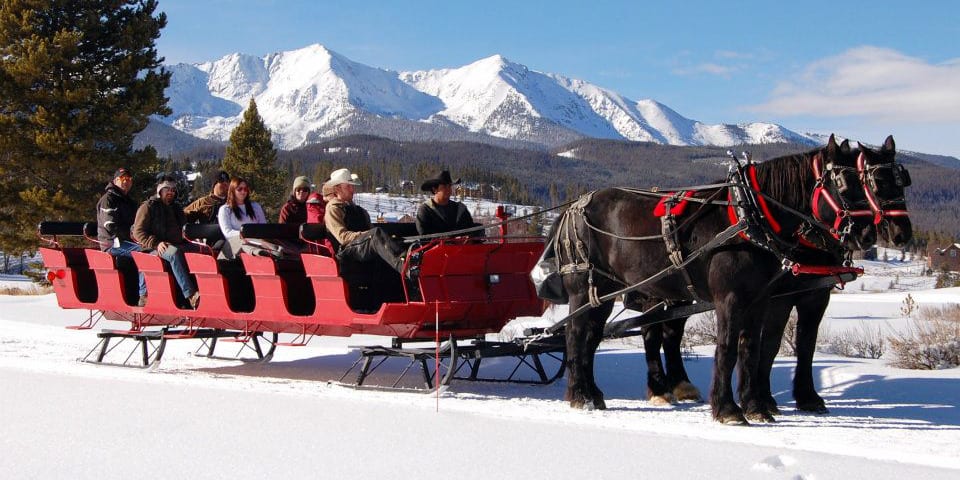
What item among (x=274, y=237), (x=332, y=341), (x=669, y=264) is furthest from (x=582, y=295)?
(x=332, y=341)

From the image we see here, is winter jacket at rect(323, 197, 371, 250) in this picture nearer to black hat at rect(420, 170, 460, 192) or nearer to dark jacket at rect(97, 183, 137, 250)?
black hat at rect(420, 170, 460, 192)

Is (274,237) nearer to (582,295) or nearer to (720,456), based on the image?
(582,295)

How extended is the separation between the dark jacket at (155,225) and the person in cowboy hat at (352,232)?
1.77 m

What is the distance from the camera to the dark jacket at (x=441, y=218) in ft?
27.7

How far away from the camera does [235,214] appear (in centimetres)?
998

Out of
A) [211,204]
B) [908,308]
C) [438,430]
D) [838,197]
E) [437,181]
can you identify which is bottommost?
[908,308]

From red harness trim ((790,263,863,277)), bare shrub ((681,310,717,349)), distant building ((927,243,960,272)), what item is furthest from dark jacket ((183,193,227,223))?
distant building ((927,243,960,272))

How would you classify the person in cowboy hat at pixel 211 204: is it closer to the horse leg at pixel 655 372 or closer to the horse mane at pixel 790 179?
the horse leg at pixel 655 372

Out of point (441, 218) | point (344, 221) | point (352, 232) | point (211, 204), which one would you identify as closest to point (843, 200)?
point (441, 218)

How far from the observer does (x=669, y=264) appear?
6855 mm

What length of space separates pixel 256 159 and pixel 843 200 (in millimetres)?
37013

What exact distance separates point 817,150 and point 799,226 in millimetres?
612

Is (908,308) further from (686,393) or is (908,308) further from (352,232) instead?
(352,232)

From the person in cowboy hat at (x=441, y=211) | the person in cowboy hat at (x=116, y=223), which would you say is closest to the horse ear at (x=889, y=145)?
the person in cowboy hat at (x=441, y=211)
